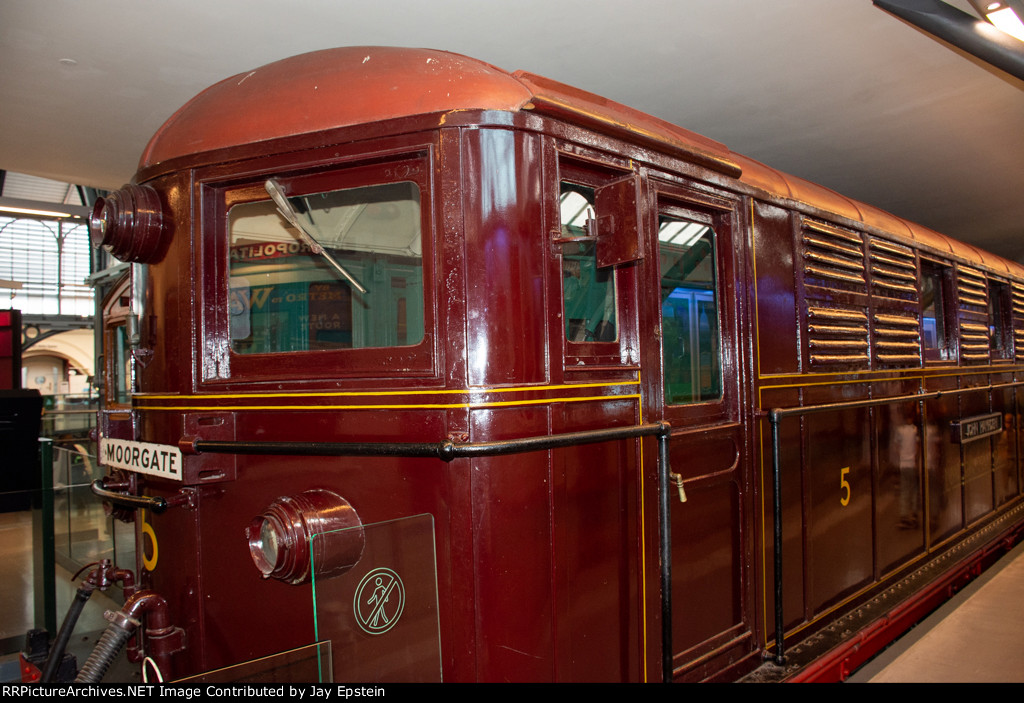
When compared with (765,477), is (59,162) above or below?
above

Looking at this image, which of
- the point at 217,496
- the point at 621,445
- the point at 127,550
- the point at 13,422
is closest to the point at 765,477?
the point at 621,445

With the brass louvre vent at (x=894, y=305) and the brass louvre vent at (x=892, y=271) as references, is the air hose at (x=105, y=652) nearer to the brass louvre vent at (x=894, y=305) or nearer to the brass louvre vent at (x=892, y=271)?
the brass louvre vent at (x=894, y=305)

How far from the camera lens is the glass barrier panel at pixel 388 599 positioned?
80.8 inches

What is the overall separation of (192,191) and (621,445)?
5.54ft

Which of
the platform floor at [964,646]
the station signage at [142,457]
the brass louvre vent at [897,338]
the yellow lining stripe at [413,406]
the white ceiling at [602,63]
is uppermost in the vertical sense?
the white ceiling at [602,63]

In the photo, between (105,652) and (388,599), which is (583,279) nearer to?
(388,599)

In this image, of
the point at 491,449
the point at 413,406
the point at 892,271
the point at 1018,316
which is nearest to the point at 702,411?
the point at 491,449

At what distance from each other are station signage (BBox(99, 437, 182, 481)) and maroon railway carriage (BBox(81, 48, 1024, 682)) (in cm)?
1

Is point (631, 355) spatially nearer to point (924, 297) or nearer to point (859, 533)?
point (859, 533)

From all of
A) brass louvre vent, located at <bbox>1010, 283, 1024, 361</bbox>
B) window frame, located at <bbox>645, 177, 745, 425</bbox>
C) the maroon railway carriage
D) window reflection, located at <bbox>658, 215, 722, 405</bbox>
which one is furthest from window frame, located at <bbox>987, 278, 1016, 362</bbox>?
window reflection, located at <bbox>658, 215, 722, 405</bbox>

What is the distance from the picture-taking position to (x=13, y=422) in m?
7.58

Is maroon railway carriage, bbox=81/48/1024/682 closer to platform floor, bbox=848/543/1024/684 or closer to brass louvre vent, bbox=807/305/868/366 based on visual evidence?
brass louvre vent, bbox=807/305/868/366

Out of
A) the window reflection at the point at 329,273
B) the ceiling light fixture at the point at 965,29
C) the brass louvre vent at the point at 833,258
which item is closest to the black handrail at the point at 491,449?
the window reflection at the point at 329,273

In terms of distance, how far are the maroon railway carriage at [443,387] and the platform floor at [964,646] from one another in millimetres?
976
